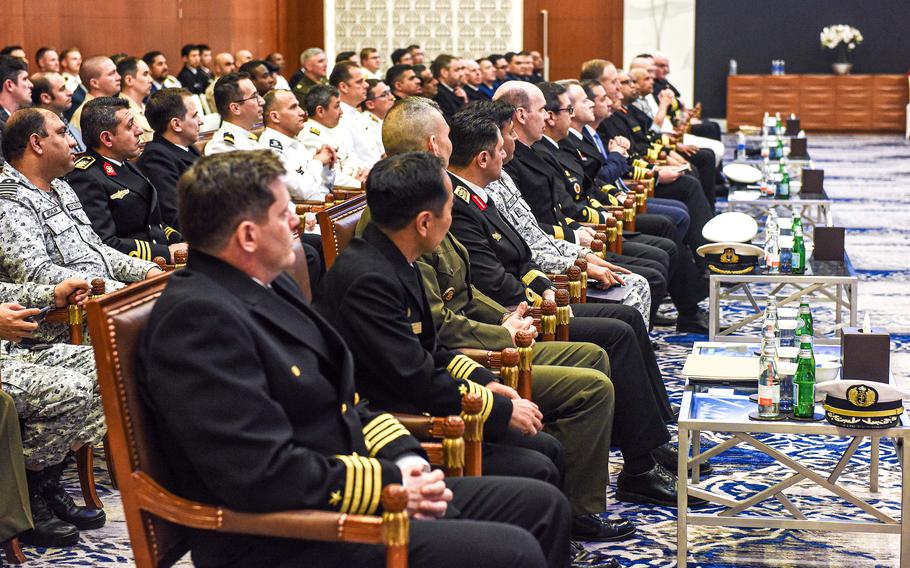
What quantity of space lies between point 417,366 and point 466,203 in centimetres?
128

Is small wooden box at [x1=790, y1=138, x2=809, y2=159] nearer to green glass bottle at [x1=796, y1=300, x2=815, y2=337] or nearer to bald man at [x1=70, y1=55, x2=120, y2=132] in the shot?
bald man at [x1=70, y1=55, x2=120, y2=132]

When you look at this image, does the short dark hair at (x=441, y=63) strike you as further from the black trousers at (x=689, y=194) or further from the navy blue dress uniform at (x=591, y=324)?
the navy blue dress uniform at (x=591, y=324)

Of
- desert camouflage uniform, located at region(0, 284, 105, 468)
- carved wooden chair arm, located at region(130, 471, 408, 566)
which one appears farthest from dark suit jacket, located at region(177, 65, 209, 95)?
carved wooden chair arm, located at region(130, 471, 408, 566)

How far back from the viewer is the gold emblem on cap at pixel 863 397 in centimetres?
304

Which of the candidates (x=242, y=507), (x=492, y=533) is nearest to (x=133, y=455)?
(x=242, y=507)

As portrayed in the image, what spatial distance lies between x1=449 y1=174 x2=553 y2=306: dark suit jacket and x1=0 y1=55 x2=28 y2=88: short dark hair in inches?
139

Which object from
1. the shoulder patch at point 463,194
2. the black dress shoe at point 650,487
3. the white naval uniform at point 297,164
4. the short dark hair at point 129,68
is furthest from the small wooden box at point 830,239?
the short dark hair at point 129,68

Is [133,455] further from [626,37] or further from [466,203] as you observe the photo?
[626,37]

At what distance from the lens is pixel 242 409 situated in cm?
208

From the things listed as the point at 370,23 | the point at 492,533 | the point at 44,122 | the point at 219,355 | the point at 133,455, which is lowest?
the point at 492,533

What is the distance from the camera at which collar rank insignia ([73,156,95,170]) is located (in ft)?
15.1

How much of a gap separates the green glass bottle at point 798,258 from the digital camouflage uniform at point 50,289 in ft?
8.67

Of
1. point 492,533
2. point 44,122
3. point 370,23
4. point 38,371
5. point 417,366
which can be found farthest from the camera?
point 370,23

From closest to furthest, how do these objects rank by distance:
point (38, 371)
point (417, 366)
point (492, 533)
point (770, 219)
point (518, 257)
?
point (492, 533) → point (417, 366) → point (38, 371) → point (518, 257) → point (770, 219)
